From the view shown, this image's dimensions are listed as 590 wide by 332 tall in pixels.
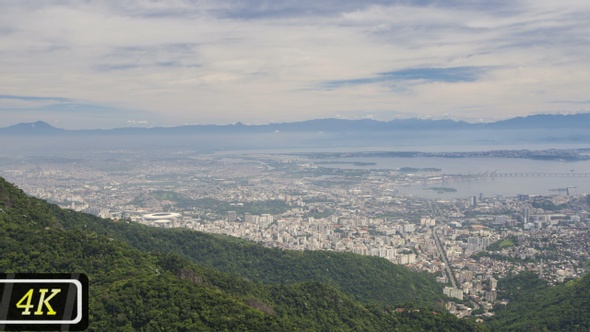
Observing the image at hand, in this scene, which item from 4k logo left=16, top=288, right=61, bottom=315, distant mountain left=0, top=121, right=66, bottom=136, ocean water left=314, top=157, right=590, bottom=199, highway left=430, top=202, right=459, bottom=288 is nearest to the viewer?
4k logo left=16, top=288, right=61, bottom=315

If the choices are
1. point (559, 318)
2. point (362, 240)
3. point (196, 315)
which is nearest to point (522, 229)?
point (362, 240)

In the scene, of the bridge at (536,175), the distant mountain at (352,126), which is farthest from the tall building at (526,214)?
the distant mountain at (352,126)

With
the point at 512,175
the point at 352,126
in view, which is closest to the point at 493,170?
the point at 512,175

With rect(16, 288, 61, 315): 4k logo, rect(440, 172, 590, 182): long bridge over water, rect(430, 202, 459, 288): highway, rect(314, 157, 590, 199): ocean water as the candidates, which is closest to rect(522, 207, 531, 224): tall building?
rect(430, 202, 459, 288): highway

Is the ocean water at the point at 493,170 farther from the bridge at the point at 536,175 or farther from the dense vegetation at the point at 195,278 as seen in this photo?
the dense vegetation at the point at 195,278

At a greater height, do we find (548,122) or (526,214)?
(548,122)

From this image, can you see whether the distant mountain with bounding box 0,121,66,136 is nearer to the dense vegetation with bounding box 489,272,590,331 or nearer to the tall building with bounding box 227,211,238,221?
the tall building with bounding box 227,211,238,221

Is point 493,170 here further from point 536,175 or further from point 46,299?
point 46,299
